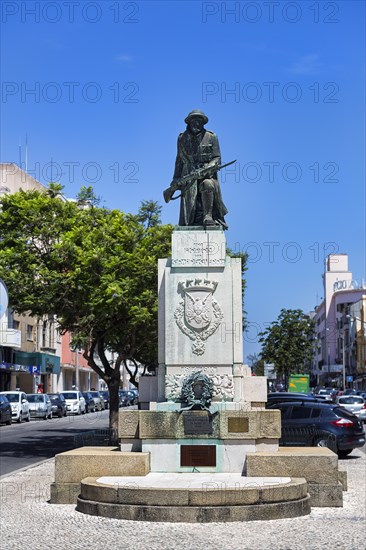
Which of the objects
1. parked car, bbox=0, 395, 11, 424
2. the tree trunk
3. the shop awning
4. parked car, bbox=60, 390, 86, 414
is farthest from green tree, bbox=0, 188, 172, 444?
the shop awning

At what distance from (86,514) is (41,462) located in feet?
31.9

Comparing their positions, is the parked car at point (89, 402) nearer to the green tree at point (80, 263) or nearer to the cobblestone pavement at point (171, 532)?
the green tree at point (80, 263)

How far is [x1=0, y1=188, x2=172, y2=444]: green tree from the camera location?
21.3 meters

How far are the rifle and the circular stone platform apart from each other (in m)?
5.25

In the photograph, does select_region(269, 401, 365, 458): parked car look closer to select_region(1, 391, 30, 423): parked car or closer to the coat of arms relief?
the coat of arms relief

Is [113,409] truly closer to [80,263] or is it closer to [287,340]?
[80,263]

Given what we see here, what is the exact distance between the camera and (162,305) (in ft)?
44.3

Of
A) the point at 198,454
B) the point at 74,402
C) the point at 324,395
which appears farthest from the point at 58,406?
the point at 198,454

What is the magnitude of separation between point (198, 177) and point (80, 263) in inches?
319

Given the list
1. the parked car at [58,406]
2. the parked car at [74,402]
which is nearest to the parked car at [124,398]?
the parked car at [74,402]

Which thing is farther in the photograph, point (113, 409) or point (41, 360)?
point (41, 360)

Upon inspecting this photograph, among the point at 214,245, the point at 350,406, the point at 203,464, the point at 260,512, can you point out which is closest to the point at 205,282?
the point at 214,245

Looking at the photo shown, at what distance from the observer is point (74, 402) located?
52438 millimetres

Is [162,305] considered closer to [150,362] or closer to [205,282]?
[205,282]
